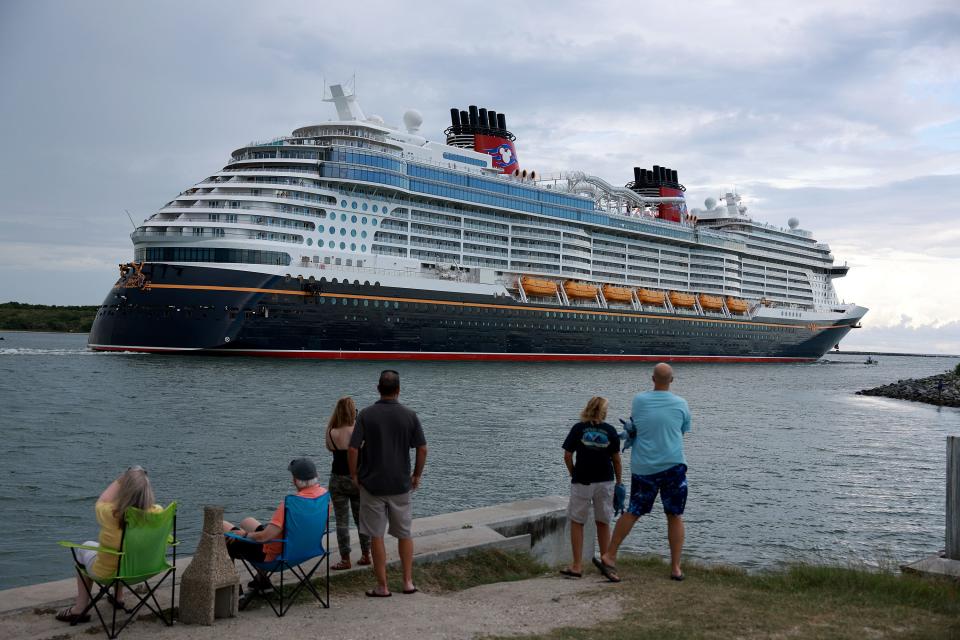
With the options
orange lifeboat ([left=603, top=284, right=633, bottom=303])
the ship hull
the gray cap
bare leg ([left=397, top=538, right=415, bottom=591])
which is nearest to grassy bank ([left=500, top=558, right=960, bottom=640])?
bare leg ([left=397, top=538, right=415, bottom=591])

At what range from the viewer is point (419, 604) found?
708 cm

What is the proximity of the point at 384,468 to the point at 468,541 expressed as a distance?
2.06m

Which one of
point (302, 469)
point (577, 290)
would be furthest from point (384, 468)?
point (577, 290)

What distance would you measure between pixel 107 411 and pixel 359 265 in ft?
91.1

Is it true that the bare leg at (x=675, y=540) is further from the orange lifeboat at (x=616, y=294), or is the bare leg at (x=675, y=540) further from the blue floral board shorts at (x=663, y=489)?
Answer: the orange lifeboat at (x=616, y=294)

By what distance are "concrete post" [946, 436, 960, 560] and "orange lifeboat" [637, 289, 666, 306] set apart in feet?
221

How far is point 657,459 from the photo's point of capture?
8094 millimetres

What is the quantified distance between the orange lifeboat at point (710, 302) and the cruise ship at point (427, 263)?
0.19 meters

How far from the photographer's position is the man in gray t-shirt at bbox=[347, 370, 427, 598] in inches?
288

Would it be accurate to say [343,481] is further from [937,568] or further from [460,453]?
[460,453]

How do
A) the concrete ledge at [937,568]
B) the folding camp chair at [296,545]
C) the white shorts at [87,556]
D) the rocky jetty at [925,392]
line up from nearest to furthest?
the white shorts at [87,556] < the folding camp chair at [296,545] < the concrete ledge at [937,568] < the rocky jetty at [925,392]

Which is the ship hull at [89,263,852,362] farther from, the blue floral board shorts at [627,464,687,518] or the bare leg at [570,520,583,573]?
the blue floral board shorts at [627,464,687,518]

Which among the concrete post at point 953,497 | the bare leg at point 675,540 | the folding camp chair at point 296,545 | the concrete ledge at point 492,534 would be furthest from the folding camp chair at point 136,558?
the concrete post at point 953,497

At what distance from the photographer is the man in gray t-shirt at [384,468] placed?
732cm
